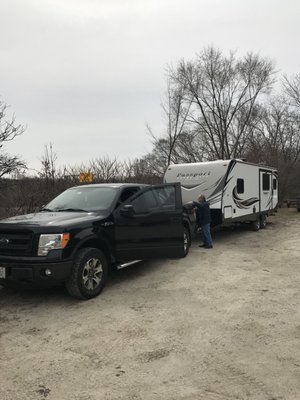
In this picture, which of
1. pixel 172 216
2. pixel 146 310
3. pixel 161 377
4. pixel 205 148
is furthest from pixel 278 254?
pixel 205 148

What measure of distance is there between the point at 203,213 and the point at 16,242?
648 centimetres

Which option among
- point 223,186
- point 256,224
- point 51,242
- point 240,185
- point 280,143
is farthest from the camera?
point 280,143

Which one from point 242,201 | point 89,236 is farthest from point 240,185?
point 89,236

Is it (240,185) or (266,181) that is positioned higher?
(266,181)

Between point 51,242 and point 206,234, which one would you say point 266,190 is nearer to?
point 206,234

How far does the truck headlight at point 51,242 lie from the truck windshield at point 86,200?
4.31 feet

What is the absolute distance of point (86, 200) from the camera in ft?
24.3

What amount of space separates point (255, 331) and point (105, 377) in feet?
6.74

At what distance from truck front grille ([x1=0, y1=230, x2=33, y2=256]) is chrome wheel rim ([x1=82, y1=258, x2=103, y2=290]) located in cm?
93

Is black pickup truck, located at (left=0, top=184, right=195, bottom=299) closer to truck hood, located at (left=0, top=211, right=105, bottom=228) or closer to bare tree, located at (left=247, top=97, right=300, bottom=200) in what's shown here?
truck hood, located at (left=0, top=211, right=105, bottom=228)

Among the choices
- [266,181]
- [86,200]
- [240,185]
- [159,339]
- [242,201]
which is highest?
[266,181]

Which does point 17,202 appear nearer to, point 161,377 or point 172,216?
point 172,216

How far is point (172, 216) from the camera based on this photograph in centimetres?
770

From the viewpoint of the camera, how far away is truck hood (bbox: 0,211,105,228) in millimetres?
5891
